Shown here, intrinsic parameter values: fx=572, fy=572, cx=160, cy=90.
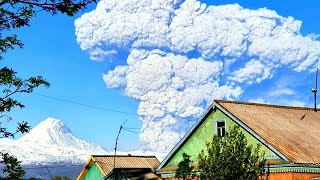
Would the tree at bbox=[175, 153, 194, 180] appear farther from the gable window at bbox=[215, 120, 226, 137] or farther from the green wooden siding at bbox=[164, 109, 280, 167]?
the gable window at bbox=[215, 120, 226, 137]

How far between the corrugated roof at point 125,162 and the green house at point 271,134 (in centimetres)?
925

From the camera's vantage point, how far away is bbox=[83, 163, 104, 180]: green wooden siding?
146 ft

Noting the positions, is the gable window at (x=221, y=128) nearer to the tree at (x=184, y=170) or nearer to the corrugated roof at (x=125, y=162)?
the tree at (x=184, y=170)

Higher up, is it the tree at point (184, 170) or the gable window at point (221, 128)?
the gable window at point (221, 128)

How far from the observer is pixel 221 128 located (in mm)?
33438

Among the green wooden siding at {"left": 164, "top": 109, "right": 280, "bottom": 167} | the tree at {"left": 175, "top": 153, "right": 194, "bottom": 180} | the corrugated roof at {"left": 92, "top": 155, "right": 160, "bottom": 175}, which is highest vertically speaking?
the corrugated roof at {"left": 92, "top": 155, "right": 160, "bottom": 175}

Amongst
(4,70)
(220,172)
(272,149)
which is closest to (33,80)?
(4,70)

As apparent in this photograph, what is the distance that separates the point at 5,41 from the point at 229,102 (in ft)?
71.5

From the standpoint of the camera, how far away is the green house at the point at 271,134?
1141 inches

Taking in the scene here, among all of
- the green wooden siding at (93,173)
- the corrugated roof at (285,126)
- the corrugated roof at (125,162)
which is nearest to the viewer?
the corrugated roof at (285,126)

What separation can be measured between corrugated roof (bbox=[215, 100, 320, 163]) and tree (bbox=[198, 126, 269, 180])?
227cm

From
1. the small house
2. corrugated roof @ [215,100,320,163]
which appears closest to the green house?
corrugated roof @ [215,100,320,163]

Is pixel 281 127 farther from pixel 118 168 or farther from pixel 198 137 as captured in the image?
pixel 118 168

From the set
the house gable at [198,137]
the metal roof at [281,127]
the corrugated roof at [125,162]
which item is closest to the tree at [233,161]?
the metal roof at [281,127]
